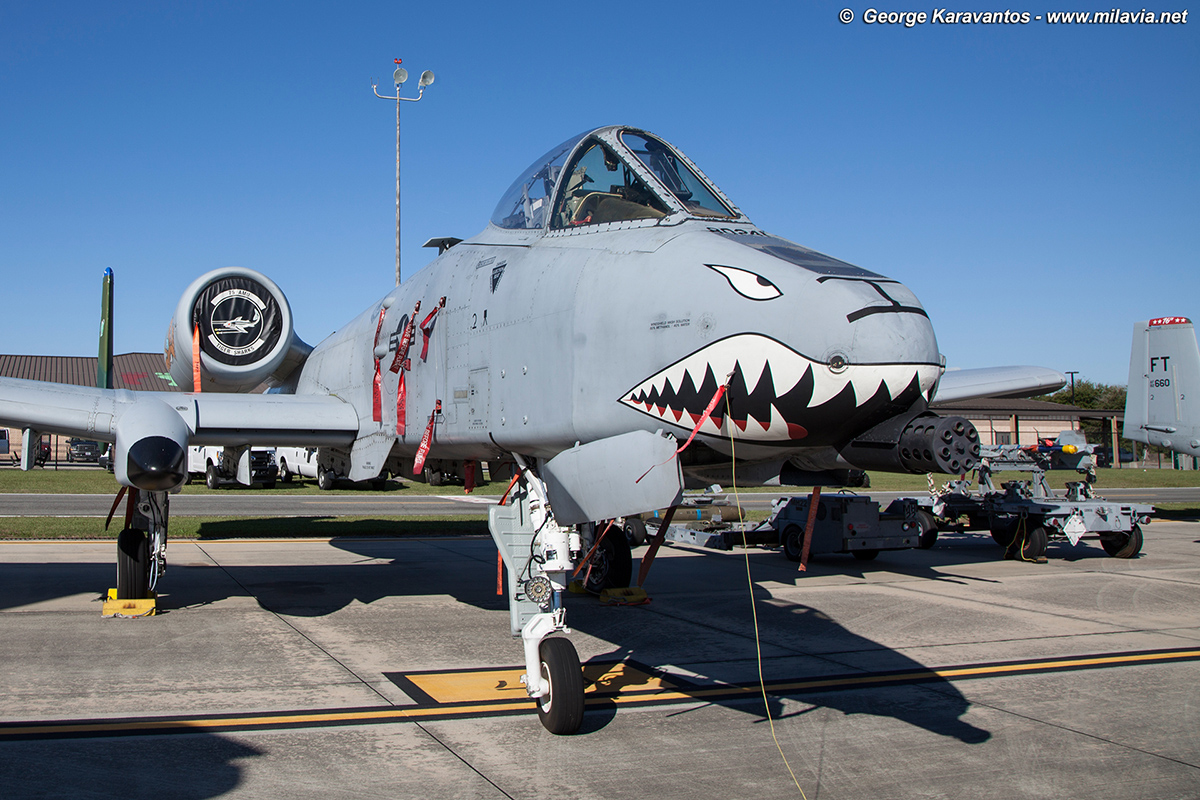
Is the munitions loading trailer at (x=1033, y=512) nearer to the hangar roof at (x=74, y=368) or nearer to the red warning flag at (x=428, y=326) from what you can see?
the red warning flag at (x=428, y=326)

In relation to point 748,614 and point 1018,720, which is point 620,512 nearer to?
point 1018,720

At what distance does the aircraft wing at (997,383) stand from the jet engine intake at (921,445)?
6738 mm

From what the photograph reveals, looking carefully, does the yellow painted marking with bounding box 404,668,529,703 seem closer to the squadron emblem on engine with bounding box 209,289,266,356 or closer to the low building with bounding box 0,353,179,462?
the squadron emblem on engine with bounding box 209,289,266,356

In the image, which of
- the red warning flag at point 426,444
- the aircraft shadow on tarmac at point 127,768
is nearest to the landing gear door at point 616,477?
the red warning flag at point 426,444

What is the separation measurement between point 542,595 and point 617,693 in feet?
4.11

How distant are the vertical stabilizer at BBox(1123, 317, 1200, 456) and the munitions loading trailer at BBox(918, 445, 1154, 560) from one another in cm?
587

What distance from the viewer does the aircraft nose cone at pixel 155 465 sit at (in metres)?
7.03

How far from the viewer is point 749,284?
4633mm

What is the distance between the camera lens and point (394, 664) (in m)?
7.28

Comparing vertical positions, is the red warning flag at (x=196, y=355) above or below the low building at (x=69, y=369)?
below

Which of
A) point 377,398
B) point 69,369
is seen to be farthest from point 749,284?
point 69,369

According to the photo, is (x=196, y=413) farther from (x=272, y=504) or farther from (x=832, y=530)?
(x=272, y=504)

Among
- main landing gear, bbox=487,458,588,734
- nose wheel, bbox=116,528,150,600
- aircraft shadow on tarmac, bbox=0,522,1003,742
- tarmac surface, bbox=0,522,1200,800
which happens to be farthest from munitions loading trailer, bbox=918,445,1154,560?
nose wheel, bbox=116,528,150,600

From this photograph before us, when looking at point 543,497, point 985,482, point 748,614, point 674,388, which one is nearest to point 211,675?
point 543,497
